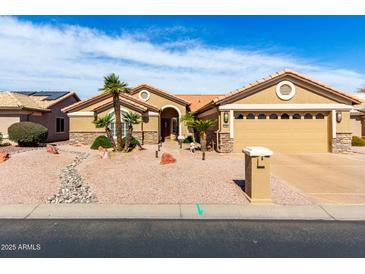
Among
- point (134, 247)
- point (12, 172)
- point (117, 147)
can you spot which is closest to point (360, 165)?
point (134, 247)

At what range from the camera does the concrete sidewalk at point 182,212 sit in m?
5.69

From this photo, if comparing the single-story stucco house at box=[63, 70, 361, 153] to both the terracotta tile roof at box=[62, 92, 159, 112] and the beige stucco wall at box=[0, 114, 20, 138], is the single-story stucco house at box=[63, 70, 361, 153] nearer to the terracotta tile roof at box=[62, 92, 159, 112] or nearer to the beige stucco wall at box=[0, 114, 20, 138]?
the terracotta tile roof at box=[62, 92, 159, 112]

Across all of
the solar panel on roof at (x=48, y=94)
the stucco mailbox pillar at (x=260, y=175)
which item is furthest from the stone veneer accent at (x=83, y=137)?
the stucco mailbox pillar at (x=260, y=175)

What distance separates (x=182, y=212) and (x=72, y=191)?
405 cm

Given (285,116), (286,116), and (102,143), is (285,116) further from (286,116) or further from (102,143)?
(102,143)

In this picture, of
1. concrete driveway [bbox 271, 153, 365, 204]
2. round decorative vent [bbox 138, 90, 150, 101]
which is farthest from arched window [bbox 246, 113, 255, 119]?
round decorative vent [bbox 138, 90, 150, 101]

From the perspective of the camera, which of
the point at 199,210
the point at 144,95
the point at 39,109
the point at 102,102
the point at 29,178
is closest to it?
the point at 199,210

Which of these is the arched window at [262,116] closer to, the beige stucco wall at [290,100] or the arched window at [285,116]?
the beige stucco wall at [290,100]

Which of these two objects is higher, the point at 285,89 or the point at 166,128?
the point at 285,89

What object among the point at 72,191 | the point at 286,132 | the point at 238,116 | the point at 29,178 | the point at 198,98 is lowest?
the point at 72,191

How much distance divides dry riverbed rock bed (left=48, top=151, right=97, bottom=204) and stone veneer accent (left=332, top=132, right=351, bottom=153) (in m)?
16.6

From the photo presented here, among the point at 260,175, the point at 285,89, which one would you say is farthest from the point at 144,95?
the point at 260,175

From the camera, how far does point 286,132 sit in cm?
1658

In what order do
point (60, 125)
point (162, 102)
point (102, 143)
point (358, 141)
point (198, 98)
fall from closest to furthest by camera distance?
point (102, 143)
point (358, 141)
point (162, 102)
point (60, 125)
point (198, 98)
